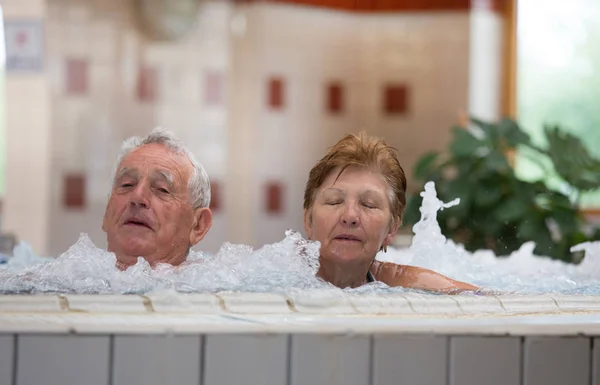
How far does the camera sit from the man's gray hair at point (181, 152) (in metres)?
2.22

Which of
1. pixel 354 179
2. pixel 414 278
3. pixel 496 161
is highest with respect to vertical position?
pixel 496 161

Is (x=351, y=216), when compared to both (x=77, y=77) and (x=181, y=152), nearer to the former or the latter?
(x=181, y=152)

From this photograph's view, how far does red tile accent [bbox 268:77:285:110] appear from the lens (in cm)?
551

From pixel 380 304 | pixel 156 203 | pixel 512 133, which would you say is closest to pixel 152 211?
pixel 156 203

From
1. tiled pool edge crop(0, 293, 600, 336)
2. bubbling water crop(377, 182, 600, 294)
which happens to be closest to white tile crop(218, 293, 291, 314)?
tiled pool edge crop(0, 293, 600, 336)

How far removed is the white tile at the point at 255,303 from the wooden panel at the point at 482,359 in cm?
32

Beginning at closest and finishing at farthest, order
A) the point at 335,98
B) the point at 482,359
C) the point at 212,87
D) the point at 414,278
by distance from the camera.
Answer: the point at 482,359 → the point at 414,278 → the point at 212,87 → the point at 335,98

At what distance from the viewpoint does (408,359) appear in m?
1.59

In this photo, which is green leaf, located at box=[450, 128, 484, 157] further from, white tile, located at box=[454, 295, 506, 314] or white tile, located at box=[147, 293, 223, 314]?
white tile, located at box=[147, 293, 223, 314]

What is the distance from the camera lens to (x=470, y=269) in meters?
2.67

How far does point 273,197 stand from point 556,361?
12.6 ft

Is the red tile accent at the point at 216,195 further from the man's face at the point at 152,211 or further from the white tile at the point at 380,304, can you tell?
the white tile at the point at 380,304

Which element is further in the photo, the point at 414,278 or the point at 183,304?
the point at 414,278

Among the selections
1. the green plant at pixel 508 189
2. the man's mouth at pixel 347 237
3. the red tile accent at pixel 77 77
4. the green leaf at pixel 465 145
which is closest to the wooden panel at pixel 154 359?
the man's mouth at pixel 347 237
